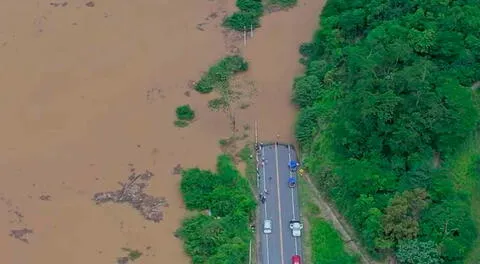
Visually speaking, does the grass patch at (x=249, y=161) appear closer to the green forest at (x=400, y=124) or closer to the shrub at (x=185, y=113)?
the green forest at (x=400, y=124)

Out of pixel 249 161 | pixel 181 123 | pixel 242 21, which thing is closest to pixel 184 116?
pixel 181 123

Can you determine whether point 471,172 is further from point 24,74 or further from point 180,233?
point 24,74

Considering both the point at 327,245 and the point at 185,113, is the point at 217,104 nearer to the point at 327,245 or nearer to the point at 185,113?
the point at 185,113

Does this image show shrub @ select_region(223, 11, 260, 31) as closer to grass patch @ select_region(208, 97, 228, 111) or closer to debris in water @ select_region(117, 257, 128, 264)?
grass patch @ select_region(208, 97, 228, 111)

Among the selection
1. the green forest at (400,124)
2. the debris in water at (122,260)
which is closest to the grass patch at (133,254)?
the debris in water at (122,260)

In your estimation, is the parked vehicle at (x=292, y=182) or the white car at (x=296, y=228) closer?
the white car at (x=296, y=228)

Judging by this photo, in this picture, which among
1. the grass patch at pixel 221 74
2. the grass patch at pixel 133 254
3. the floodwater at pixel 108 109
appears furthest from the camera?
the grass patch at pixel 221 74
